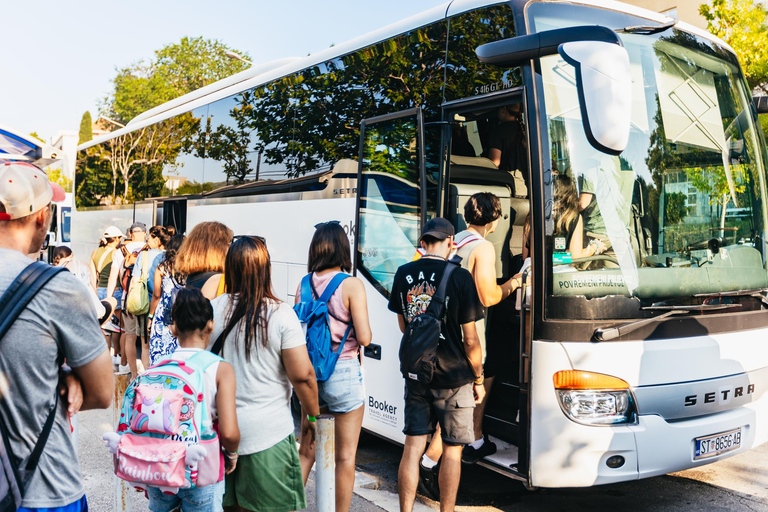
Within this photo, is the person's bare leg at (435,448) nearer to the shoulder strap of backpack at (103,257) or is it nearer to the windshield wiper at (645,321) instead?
the windshield wiper at (645,321)

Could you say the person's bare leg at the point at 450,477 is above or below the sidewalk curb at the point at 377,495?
above

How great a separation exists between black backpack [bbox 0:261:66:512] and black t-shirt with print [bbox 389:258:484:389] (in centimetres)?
260

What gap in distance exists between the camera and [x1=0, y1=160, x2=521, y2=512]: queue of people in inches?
88.2

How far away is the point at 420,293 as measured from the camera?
4.49 meters

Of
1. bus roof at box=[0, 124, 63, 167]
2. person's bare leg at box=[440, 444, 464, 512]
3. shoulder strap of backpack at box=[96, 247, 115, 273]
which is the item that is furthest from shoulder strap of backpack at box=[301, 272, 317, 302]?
bus roof at box=[0, 124, 63, 167]

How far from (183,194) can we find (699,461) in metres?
7.99

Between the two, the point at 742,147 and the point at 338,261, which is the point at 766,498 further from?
the point at 338,261

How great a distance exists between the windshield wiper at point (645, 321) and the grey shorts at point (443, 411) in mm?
881

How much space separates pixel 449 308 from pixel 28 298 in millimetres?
2695

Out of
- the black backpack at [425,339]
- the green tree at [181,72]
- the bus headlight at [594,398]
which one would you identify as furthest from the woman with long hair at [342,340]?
the green tree at [181,72]

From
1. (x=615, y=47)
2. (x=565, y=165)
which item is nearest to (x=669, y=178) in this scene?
(x=565, y=165)

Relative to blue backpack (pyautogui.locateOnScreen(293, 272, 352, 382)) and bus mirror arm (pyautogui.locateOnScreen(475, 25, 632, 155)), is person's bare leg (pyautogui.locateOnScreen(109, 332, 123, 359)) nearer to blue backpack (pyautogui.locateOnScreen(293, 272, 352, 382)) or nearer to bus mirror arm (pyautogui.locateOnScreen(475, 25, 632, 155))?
blue backpack (pyautogui.locateOnScreen(293, 272, 352, 382))

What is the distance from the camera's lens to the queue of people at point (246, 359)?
2.24 meters

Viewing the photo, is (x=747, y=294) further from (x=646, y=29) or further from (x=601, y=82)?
(x=601, y=82)
